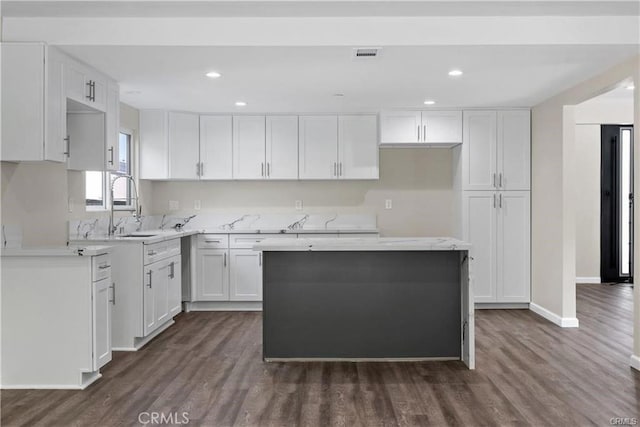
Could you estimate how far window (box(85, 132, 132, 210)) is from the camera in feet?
15.8

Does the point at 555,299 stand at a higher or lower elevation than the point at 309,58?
lower

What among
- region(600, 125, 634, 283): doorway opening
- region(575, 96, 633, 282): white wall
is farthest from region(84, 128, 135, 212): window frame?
region(600, 125, 634, 283): doorway opening

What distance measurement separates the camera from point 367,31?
11.0 ft

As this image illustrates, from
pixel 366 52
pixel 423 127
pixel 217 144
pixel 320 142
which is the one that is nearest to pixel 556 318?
pixel 423 127

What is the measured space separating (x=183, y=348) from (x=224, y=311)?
157cm

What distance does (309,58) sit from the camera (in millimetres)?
3648

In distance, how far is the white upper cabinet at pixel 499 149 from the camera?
5688mm

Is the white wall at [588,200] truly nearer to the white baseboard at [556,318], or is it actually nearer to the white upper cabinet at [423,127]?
the white baseboard at [556,318]

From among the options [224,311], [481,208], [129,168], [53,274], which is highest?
[129,168]

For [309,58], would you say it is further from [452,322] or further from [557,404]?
[557,404]

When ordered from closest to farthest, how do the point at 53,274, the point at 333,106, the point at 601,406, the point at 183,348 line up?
the point at 601,406, the point at 53,274, the point at 183,348, the point at 333,106

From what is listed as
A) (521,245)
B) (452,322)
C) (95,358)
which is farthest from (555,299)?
(95,358)

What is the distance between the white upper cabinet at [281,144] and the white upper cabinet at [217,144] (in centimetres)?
46

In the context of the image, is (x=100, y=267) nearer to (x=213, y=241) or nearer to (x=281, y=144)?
(x=213, y=241)
